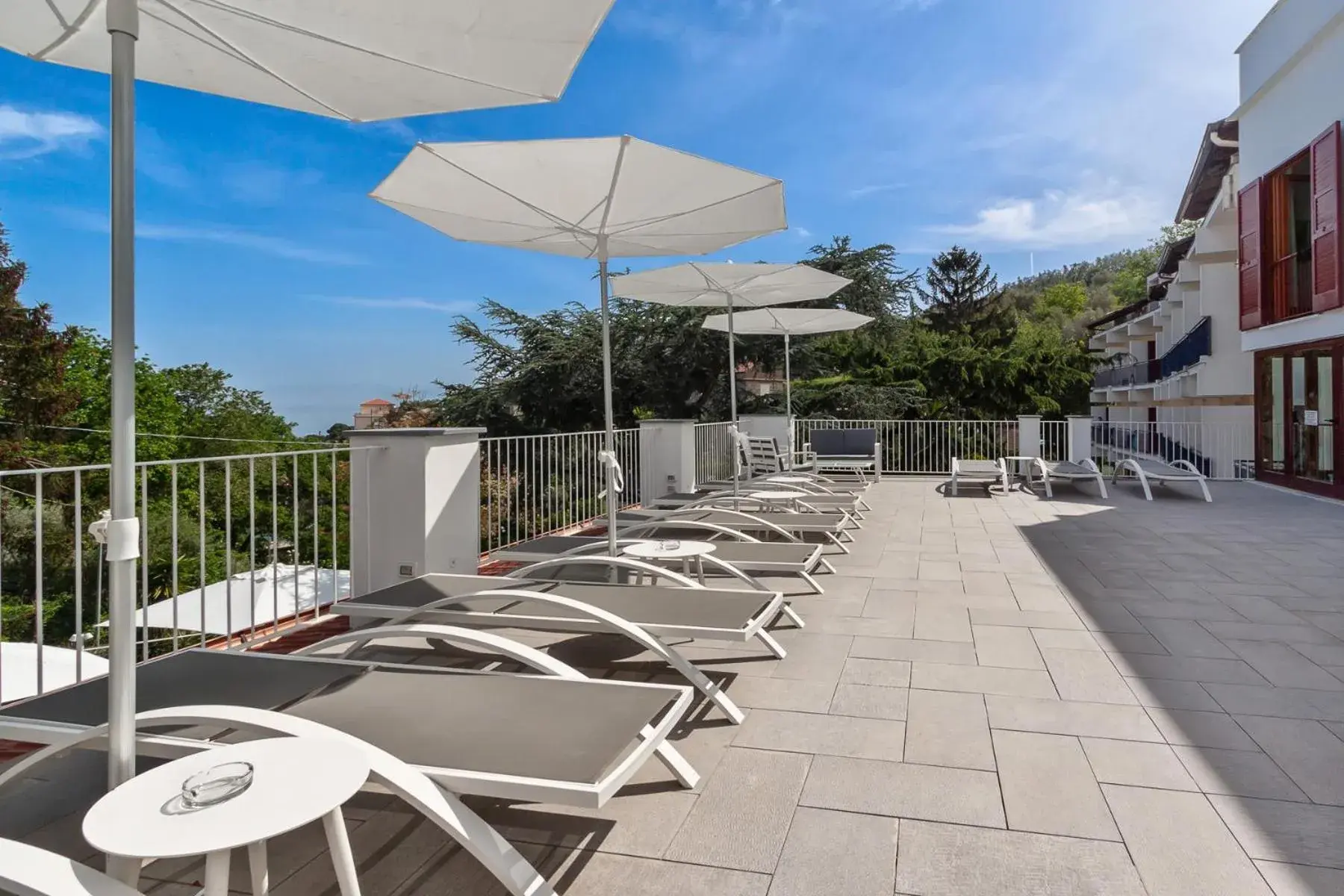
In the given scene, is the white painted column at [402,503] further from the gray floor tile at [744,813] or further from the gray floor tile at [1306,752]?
the gray floor tile at [1306,752]

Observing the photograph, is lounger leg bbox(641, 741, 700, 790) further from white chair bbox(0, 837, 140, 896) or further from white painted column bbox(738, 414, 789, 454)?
white painted column bbox(738, 414, 789, 454)

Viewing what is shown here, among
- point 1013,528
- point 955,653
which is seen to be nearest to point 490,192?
point 955,653

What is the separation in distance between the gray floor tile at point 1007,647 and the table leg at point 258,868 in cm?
318

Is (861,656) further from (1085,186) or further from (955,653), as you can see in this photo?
(1085,186)

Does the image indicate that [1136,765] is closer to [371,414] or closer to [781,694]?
[781,694]

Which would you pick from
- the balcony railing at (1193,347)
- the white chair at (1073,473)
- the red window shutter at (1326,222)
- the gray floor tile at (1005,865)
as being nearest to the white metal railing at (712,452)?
the white chair at (1073,473)

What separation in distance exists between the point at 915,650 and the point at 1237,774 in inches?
60.6

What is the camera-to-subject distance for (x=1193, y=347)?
20016 millimetres

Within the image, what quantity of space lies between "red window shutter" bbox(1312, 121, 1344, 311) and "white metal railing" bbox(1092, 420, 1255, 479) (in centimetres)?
311

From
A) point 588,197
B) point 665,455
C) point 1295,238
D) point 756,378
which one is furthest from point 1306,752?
point 756,378

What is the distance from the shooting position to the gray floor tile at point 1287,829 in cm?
218

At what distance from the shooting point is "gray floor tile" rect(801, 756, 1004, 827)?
2.42 m

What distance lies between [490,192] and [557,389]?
55.2 ft

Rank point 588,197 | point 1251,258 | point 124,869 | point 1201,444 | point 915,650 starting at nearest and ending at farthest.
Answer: point 124,869 → point 915,650 → point 588,197 → point 1251,258 → point 1201,444
